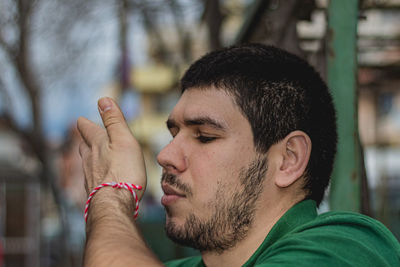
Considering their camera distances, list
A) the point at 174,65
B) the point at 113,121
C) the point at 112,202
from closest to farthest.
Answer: the point at 112,202 < the point at 113,121 < the point at 174,65

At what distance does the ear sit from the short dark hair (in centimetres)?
2

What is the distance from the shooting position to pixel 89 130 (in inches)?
77.8

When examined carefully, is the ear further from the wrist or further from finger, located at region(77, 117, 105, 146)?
finger, located at region(77, 117, 105, 146)

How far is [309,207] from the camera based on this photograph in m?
2.00

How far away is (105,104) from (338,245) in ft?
2.76

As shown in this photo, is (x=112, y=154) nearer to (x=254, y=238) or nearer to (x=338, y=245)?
(x=254, y=238)

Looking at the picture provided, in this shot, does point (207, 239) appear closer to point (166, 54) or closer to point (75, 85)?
point (166, 54)

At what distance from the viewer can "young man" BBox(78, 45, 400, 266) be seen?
185cm

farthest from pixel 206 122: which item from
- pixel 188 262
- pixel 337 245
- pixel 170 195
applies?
pixel 188 262

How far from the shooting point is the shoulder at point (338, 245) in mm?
1502

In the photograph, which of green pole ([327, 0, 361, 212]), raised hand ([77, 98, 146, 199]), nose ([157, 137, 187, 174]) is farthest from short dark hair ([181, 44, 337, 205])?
raised hand ([77, 98, 146, 199])

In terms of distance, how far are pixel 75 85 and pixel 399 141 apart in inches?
853

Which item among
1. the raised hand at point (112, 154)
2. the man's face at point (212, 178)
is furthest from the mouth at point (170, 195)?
the raised hand at point (112, 154)

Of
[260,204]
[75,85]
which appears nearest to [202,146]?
[260,204]
